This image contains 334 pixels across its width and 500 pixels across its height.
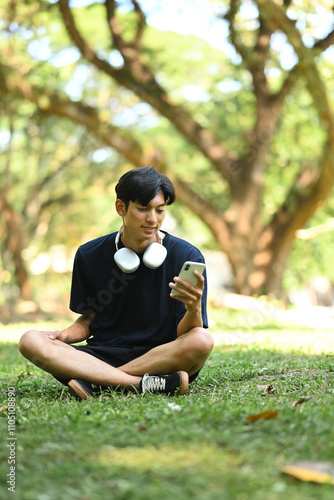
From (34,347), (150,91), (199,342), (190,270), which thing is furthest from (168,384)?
(150,91)

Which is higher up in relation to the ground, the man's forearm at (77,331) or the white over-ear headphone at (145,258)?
the white over-ear headphone at (145,258)

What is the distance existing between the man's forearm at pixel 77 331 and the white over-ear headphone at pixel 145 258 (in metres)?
0.53

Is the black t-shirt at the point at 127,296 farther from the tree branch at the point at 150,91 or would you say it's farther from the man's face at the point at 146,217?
the tree branch at the point at 150,91

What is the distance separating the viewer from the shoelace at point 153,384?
3.55 meters

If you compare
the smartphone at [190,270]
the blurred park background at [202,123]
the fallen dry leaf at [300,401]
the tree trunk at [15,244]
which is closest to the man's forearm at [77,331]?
the smartphone at [190,270]

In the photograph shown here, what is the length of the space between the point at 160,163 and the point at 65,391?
8.90m

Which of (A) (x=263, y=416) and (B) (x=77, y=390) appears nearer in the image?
(A) (x=263, y=416)

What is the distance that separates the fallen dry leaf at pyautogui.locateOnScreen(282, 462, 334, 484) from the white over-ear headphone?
186 centimetres

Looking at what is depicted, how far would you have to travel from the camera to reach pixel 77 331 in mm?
3967

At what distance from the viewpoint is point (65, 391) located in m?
3.87

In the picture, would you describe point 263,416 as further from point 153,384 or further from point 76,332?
point 76,332

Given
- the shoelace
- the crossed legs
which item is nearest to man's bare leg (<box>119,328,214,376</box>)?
the crossed legs

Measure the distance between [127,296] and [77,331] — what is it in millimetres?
400

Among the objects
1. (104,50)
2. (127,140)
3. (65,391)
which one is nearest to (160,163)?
(127,140)
